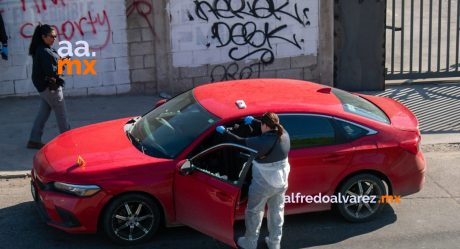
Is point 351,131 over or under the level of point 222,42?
under

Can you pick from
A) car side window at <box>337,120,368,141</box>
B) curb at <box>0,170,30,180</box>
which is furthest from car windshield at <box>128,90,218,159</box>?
curb at <box>0,170,30,180</box>

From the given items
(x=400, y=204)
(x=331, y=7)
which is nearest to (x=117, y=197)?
(x=400, y=204)

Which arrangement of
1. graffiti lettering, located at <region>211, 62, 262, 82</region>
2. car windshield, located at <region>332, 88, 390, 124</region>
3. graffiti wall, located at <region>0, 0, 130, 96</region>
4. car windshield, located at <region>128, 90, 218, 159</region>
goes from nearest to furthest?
car windshield, located at <region>128, 90, 218, 159</region>, car windshield, located at <region>332, 88, 390, 124</region>, graffiti wall, located at <region>0, 0, 130, 96</region>, graffiti lettering, located at <region>211, 62, 262, 82</region>

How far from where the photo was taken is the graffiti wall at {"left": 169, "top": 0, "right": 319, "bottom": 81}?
12.5m

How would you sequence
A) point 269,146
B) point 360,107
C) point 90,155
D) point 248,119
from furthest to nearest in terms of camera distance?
1. point 360,107
2. point 90,155
3. point 248,119
4. point 269,146

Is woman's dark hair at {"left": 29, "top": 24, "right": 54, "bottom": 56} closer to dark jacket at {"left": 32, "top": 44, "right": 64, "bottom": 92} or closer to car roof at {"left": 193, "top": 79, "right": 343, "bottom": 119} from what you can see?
dark jacket at {"left": 32, "top": 44, "right": 64, "bottom": 92}

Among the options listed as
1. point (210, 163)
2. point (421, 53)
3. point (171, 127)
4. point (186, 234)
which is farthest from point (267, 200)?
point (421, 53)

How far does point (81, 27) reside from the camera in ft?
40.1

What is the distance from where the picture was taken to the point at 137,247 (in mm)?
7020

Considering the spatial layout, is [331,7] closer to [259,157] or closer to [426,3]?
[259,157]

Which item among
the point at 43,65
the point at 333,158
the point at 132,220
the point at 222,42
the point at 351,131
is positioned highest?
the point at 222,42

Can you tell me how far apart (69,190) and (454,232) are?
3953 millimetres

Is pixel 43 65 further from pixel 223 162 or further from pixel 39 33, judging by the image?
pixel 223 162

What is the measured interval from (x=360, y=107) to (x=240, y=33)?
519 cm
